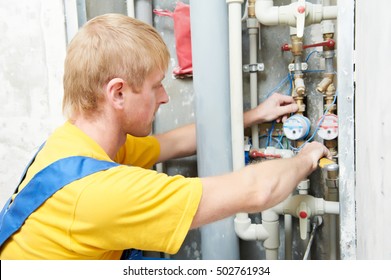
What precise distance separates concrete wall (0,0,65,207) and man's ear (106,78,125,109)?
48cm

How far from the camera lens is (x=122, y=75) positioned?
893 millimetres

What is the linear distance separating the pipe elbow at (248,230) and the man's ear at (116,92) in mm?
487

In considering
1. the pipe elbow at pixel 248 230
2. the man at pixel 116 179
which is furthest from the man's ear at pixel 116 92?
the pipe elbow at pixel 248 230

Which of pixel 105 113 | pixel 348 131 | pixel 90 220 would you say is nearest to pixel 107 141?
pixel 105 113

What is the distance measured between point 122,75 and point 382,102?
0.57m

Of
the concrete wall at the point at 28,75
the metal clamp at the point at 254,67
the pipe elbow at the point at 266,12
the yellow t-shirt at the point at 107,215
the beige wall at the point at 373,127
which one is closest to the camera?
the beige wall at the point at 373,127

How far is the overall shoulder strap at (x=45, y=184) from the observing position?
2.61 ft

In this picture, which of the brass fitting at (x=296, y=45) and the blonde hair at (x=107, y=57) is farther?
the brass fitting at (x=296, y=45)

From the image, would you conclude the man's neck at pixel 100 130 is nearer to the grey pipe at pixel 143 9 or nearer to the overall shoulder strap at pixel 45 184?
the overall shoulder strap at pixel 45 184

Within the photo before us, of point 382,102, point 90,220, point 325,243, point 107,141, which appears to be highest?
point 382,102

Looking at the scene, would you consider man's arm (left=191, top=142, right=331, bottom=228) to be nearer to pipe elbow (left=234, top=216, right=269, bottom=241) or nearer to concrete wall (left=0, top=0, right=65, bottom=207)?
pipe elbow (left=234, top=216, right=269, bottom=241)

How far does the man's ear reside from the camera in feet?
2.91
